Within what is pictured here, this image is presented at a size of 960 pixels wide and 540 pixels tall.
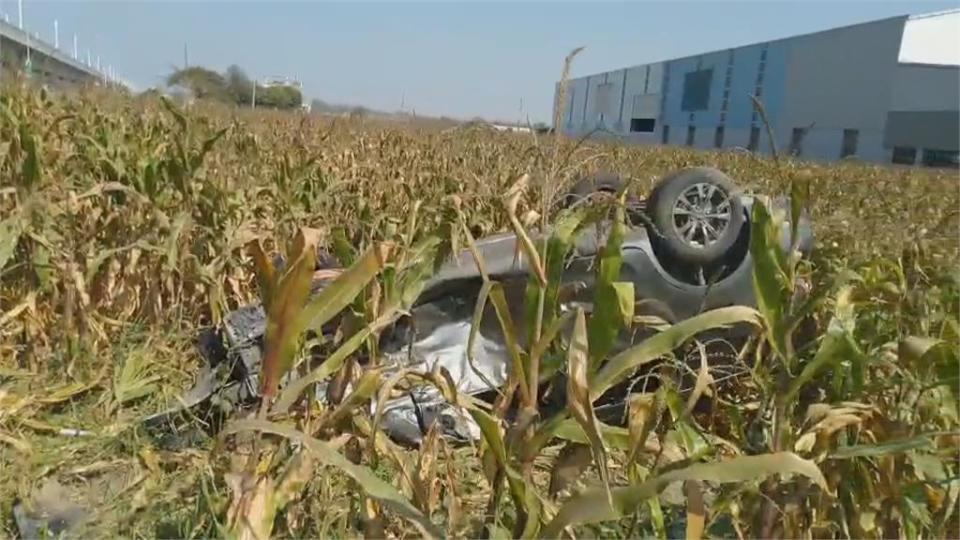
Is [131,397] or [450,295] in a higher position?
[450,295]

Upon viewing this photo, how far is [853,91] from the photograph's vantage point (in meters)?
40.2

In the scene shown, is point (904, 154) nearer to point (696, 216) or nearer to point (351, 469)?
point (696, 216)

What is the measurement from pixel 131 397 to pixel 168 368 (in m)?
0.30

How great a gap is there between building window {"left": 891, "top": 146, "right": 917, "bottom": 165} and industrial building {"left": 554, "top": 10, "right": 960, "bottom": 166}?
0.15 ft

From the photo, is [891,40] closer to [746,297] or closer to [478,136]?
[478,136]

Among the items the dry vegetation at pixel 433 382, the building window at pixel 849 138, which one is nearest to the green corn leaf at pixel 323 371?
the dry vegetation at pixel 433 382

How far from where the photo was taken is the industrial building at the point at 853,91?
35.0 meters

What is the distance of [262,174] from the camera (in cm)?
491

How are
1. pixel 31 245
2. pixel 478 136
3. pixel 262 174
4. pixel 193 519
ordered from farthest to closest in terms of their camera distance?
pixel 478 136 < pixel 262 174 < pixel 31 245 < pixel 193 519

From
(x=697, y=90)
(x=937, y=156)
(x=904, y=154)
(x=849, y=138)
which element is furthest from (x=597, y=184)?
(x=697, y=90)

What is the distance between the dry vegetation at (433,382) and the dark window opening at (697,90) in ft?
172

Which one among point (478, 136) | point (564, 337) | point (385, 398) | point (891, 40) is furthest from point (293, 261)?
point (891, 40)

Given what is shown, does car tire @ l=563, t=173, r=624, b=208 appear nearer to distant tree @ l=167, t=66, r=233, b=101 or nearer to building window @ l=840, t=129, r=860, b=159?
distant tree @ l=167, t=66, r=233, b=101

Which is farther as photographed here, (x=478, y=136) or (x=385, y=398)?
(x=478, y=136)
